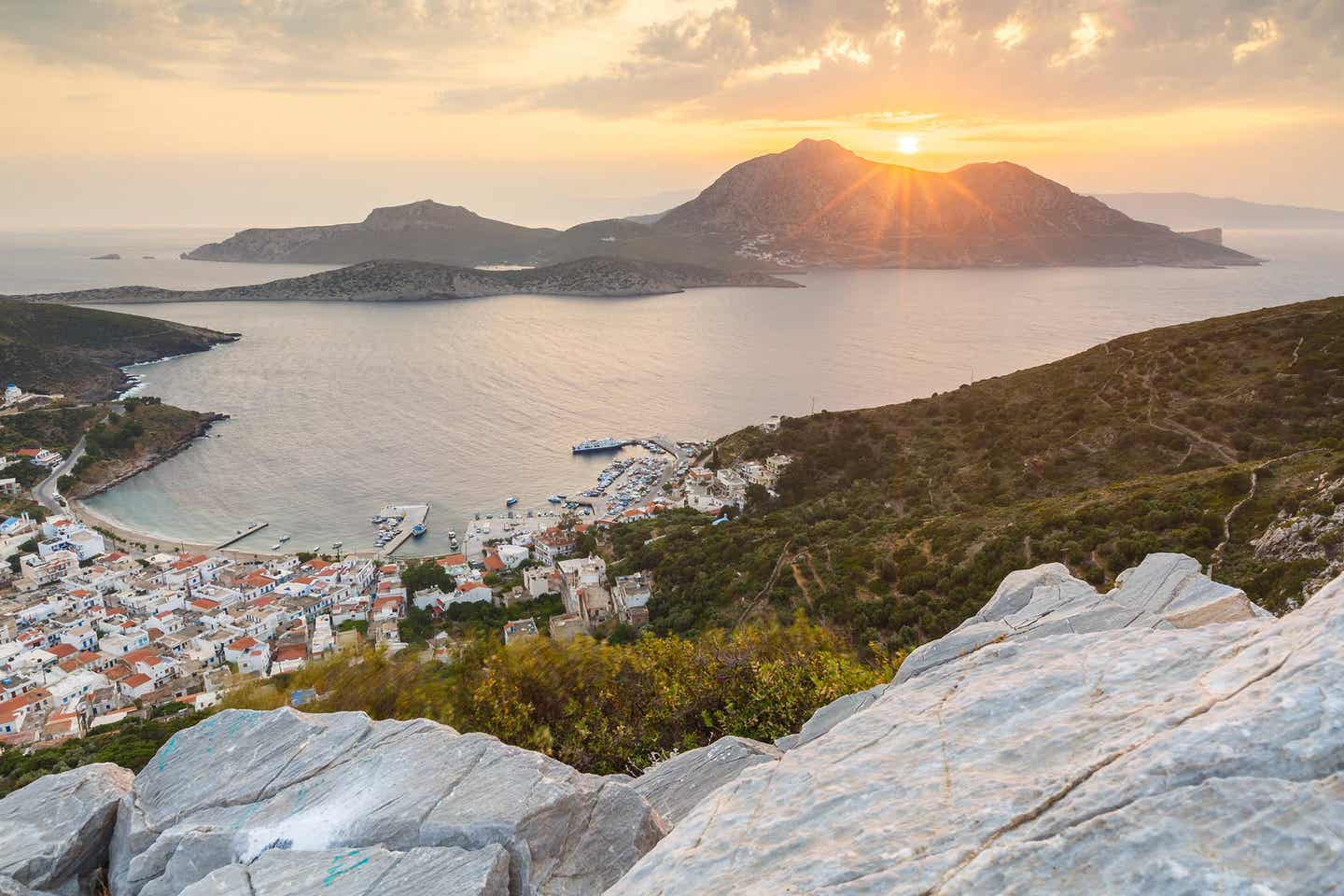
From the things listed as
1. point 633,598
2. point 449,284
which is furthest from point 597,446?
point 449,284

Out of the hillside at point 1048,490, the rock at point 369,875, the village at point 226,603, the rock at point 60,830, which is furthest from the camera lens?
the village at point 226,603

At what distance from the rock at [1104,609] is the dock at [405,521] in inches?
1816

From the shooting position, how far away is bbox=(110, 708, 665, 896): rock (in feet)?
19.6

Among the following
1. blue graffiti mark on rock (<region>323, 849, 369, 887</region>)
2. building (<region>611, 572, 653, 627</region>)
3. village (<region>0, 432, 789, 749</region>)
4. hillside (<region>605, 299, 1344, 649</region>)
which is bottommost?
village (<region>0, 432, 789, 749</region>)

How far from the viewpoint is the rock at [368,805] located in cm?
599

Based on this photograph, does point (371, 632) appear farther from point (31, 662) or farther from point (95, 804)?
point (95, 804)

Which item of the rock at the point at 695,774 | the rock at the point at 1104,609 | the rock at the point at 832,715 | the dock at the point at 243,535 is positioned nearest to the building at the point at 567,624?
the rock at the point at 832,715

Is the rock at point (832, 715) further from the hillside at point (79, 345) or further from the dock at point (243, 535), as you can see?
the hillside at point (79, 345)

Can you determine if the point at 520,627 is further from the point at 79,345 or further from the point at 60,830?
the point at 79,345

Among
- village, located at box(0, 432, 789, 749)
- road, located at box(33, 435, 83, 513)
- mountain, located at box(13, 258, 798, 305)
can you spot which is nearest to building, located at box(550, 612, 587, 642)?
village, located at box(0, 432, 789, 749)

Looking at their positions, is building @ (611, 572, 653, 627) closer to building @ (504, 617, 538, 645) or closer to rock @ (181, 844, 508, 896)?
building @ (504, 617, 538, 645)

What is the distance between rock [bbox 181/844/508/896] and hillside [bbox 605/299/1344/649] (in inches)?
595

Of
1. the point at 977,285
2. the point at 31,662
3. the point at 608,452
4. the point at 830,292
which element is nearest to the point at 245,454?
the point at 608,452

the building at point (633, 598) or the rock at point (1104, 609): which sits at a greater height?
the rock at point (1104, 609)
